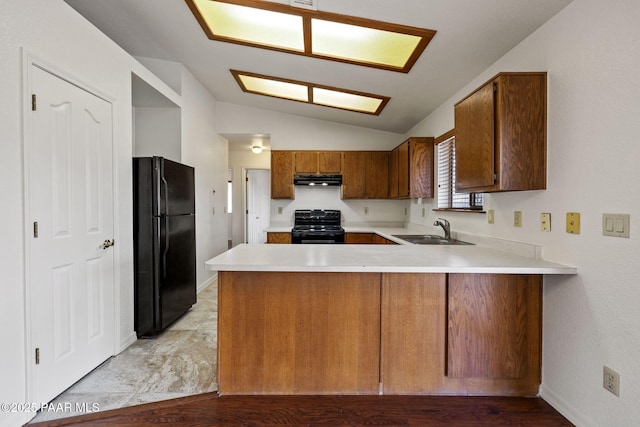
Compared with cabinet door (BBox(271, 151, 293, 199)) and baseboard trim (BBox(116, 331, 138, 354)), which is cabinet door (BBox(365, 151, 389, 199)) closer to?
cabinet door (BBox(271, 151, 293, 199))

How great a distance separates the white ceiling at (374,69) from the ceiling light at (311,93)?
13cm

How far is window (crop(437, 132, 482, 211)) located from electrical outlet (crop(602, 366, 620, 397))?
5.27 feet

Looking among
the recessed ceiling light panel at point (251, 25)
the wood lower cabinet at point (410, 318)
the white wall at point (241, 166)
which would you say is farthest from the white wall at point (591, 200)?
the white wall at point (241, 166)

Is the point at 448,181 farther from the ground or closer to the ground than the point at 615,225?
farther from the ground

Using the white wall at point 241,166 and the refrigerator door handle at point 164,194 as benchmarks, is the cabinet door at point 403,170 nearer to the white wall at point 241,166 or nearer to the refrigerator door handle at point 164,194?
the refrigerator door handle at point 164,194

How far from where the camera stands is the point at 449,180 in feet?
10.8

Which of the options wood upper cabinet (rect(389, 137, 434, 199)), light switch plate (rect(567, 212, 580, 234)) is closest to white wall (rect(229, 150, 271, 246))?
wood upper cabinet (rect(389, 137, 434, 199))

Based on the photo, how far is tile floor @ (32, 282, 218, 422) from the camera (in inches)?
73.2

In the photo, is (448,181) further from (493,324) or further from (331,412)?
(331,412)

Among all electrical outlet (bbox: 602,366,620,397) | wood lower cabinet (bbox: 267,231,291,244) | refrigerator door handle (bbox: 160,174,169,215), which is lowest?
electrical outlet (bbox: 602,366,620,397)

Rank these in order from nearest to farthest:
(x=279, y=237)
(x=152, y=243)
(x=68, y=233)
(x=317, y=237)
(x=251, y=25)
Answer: (x=68, y=233) < (x=251, y=25) < (x=152, y=243) < (x=317, y=237) < (x=279, y=237)

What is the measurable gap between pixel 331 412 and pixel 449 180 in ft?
8.45

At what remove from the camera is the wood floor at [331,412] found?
1.67 m

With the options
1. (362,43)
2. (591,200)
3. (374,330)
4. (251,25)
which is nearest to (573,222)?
(591,200)
